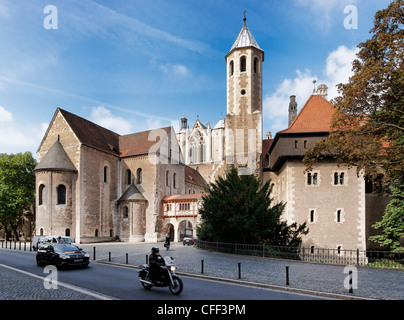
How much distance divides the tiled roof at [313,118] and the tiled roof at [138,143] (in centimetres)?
2016

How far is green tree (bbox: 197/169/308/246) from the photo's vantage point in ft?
62.5

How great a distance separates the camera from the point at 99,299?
334 inches

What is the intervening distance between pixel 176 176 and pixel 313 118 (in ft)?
76.4

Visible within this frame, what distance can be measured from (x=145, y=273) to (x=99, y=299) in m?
1.79

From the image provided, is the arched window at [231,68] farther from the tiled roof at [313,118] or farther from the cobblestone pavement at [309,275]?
the cobblestone pavement at [309,275]

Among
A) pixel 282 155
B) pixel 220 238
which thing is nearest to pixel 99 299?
pixel 220 238

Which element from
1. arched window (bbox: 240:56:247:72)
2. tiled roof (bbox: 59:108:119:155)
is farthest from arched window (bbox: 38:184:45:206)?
arched window (bbox: 240:56:247:72)

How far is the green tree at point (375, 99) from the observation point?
1234cm

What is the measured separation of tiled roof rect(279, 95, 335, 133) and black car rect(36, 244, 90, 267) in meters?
18.7

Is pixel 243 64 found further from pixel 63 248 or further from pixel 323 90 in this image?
pixel 63 248

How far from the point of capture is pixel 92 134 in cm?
4031

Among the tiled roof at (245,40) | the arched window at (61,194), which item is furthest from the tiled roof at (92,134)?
the tiled roof at (245,40)

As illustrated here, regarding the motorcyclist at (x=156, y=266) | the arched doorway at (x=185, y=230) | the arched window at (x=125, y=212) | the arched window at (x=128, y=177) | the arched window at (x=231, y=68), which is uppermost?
the arched window at (x=231, y=68)

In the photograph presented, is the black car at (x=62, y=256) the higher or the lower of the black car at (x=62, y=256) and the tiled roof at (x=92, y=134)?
the lower
